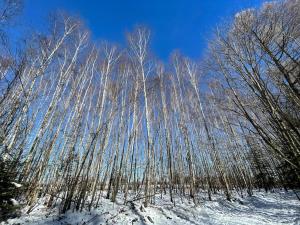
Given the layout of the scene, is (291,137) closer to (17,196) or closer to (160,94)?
(17,196)

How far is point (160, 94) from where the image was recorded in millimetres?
8047

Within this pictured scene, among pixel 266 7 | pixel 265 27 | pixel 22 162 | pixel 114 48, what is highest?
pixel 114 48

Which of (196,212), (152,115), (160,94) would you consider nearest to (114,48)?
(160,94)

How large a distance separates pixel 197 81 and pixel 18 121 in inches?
280

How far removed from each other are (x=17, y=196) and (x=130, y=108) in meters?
4.05

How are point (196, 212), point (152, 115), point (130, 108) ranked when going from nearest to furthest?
1. point (196, 212)
2. point (130, 108)
3. point (152, 115)

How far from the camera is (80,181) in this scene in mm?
4594

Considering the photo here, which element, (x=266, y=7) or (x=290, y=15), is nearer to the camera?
(x=290, y=15)

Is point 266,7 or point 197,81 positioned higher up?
point 197,81

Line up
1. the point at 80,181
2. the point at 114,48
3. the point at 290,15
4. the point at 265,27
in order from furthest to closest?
the point at 114,48 < the point at 80,181 < the point at 290,15 < the point at 265,27

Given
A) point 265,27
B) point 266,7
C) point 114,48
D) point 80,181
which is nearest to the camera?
point 265,27

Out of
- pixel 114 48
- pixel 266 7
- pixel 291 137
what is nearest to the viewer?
pixel 291 137

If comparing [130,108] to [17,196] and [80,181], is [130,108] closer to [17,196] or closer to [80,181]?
[80,181]

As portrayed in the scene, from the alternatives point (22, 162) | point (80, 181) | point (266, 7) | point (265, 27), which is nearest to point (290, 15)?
point (266, 7)
